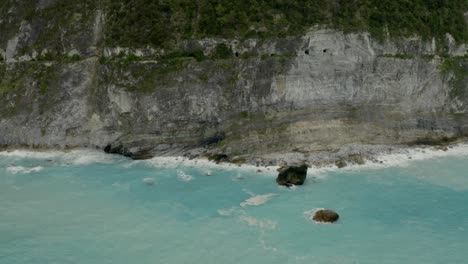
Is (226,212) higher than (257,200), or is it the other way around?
(257,200)

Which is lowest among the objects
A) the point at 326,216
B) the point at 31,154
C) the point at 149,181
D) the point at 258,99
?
the point at 326,216

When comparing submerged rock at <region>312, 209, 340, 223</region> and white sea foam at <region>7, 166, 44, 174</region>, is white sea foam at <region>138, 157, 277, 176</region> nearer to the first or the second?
submerged rock at <region>312, 209, 340, 223</region>

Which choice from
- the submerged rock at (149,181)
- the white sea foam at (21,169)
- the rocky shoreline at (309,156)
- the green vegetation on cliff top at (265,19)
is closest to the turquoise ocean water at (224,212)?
the white sea foam at (21,169)

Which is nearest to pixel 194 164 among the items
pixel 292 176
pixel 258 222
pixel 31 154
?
pixel 292 176

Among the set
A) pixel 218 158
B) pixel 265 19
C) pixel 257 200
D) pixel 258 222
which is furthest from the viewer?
pixel 265 19

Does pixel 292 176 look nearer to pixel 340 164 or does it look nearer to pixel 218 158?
pixel 340 164

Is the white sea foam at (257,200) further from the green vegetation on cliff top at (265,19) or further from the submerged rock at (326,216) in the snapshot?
the green vegetation on cliff top at (265,19)

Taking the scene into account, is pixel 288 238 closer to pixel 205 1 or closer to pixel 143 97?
pixel 143 97
